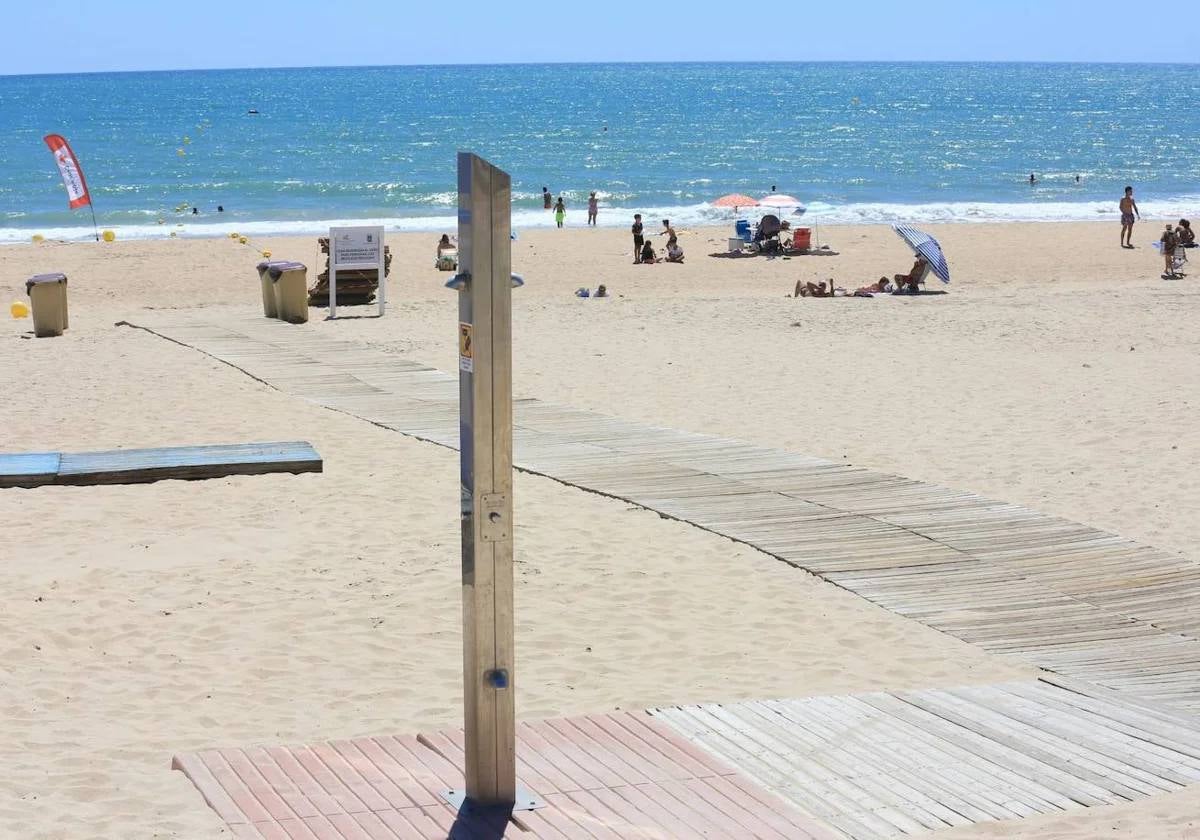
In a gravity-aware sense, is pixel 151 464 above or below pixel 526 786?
above

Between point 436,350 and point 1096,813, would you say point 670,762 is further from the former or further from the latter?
point 436,350

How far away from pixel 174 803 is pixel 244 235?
33066mm

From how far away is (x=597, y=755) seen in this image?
5309mm

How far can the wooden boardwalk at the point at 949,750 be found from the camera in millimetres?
4957

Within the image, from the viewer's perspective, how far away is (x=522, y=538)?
8492mm

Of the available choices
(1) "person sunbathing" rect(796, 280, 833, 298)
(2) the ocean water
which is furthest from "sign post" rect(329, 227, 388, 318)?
(2) the ocean water

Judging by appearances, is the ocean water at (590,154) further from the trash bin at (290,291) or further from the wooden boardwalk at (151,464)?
the wooden boardwalk at (151,464)

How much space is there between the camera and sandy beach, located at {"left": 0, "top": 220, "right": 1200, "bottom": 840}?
5898 mm

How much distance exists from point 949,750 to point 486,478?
202 cm

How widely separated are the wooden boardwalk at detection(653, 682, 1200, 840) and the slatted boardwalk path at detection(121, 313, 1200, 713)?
18.6 inches

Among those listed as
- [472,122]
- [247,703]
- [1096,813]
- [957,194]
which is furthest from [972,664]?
[472,122]

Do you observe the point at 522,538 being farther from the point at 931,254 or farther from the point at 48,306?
the point at 931,254

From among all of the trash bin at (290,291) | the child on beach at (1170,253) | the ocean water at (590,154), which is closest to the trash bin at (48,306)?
the trash bin at (290,291)

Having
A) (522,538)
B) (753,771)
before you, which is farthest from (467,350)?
(522,538)
